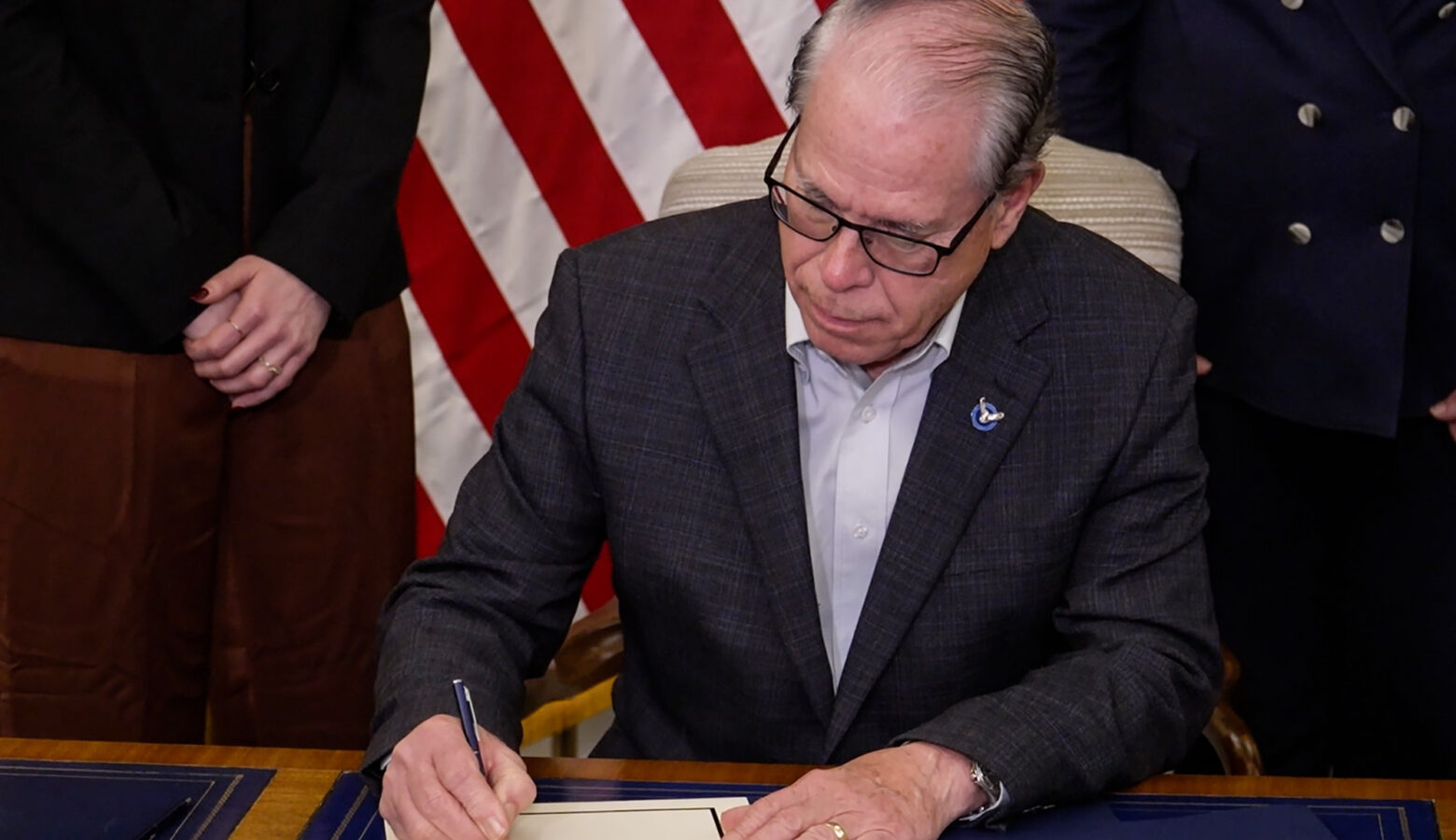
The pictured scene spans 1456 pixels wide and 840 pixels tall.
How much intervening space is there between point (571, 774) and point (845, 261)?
0.62 meters

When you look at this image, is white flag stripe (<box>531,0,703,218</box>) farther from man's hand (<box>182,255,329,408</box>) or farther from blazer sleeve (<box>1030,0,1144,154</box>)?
man's hand (<box>182,255,329,408</box>)

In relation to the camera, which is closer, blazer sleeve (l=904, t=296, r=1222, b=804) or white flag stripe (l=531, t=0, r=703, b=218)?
blazer sleeve (l=904, t=296, r=1222, b=804)

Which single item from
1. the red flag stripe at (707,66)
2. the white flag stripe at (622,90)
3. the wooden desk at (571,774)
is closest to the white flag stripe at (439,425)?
the white flag stripe at (622,90)

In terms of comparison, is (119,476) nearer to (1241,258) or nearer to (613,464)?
(613,464)

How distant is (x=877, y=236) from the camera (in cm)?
189

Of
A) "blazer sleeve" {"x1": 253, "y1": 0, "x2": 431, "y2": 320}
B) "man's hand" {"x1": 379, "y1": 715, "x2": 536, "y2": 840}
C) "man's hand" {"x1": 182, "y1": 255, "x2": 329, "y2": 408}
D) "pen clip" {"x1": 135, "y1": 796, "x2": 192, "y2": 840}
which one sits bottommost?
"man's hand" {"x1": 379, "y1": 715, "x2": 536, "y2": 840}

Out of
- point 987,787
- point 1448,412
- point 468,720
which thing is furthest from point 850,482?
point 1448,412

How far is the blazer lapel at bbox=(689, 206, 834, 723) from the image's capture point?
203cm

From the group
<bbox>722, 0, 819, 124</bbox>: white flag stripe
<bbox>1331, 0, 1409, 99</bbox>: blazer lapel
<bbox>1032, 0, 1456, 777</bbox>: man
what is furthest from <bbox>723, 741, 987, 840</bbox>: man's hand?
<bbox>722, 0, 819, 124</bbox>: white flag stripe

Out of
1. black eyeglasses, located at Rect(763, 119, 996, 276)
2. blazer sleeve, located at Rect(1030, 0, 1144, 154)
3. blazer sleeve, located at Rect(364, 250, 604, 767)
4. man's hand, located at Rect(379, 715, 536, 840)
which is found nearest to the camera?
man's hand, located at Rect(379, 715, 536, 840)

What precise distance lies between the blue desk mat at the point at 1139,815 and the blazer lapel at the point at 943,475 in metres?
0.27

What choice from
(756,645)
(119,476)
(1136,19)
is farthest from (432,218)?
(756,645)

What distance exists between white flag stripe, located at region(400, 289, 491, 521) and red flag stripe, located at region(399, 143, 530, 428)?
0.06 ft

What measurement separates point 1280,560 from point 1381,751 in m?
0.37
